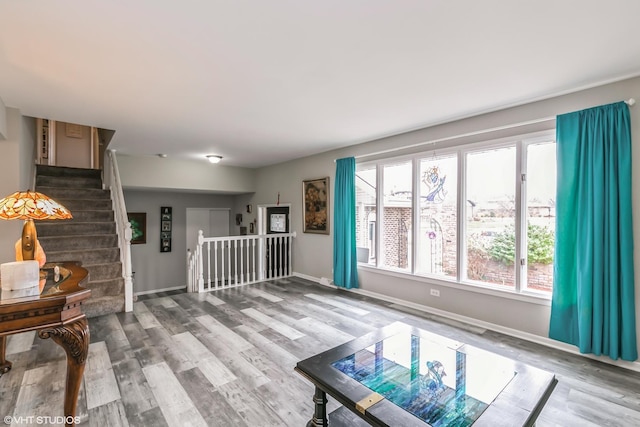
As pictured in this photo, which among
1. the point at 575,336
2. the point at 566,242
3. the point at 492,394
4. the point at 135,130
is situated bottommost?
the point at 575,336

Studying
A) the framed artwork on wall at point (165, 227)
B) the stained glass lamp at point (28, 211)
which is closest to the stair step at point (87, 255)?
the stained glass lamp at point (28, 211)

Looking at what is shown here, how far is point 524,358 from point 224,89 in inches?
151

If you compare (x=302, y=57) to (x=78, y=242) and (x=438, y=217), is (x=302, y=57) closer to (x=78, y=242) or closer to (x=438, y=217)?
(x=438, y=217)

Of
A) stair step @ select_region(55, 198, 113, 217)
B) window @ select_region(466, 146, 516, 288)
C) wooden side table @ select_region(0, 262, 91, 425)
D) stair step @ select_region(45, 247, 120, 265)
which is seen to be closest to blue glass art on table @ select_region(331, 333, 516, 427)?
wooden side table @ select_region(0, 262, 91, 425)

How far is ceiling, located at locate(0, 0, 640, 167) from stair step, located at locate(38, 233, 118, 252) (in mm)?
1834

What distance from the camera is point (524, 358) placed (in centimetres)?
276

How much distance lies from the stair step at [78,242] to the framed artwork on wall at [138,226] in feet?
8.88

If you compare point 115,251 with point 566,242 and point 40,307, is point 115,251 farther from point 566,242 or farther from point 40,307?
point 566,242

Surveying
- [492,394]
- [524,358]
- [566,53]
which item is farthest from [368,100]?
[524,358]

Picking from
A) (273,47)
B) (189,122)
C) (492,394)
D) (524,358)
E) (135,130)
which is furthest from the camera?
(135,130)

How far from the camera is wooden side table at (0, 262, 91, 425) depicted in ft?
5.06

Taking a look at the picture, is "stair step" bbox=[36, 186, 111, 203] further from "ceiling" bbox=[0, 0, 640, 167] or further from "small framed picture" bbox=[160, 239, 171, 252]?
"small framed picture" bbox=[160, 239, 171, 252]

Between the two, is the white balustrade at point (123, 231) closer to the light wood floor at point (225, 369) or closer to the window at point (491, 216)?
the light wood floor at point (225, 369)

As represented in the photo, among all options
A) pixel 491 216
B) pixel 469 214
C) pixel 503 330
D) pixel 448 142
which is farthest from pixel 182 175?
pixel 503 330
